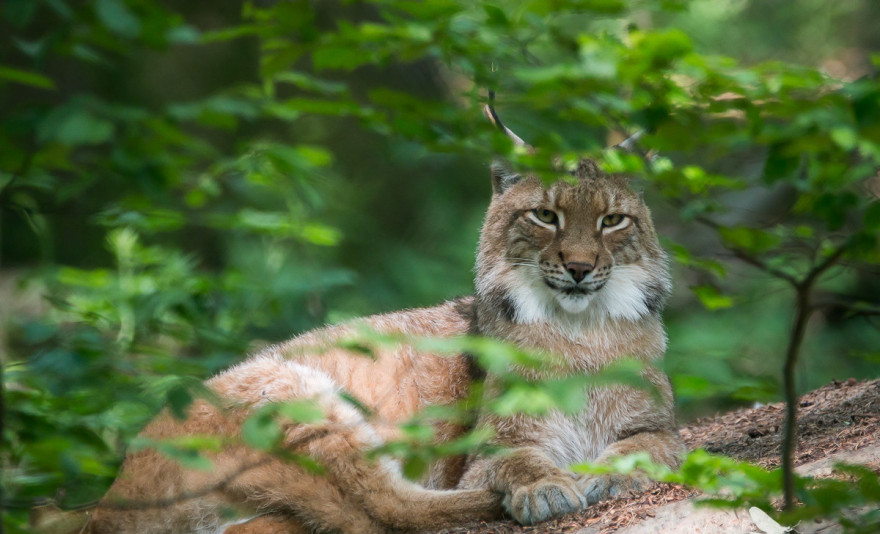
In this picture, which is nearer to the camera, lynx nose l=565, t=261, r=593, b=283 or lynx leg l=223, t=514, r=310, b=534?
lynx leg l=223, t=514, r=310, b=534

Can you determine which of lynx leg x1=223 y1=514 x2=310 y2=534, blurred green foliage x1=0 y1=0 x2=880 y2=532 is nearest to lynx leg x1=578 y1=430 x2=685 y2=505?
blurred green foliage x1=0 y1=0 x2=880 y2=532

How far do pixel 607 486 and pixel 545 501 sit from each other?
32 centimetres

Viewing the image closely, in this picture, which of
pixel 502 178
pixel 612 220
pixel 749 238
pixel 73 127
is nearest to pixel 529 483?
pixel 612 220

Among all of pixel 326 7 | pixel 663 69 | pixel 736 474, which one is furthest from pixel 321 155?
pixel 326 7

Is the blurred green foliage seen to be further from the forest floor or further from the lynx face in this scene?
the lynx face

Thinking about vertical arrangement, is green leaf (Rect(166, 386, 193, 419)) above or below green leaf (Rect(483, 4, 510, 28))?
below

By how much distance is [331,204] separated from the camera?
7945 mm

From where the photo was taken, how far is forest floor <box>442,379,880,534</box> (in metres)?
3.37

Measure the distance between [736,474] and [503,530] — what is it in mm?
1451

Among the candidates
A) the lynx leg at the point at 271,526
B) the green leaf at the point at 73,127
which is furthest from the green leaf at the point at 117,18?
the lynx leg at the point at 271,526

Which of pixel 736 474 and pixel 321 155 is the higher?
pixel 321 155

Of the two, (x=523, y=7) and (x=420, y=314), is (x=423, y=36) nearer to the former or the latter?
(x=523, y=7)

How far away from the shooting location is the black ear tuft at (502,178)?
4.59 metres

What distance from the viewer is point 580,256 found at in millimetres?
4012
